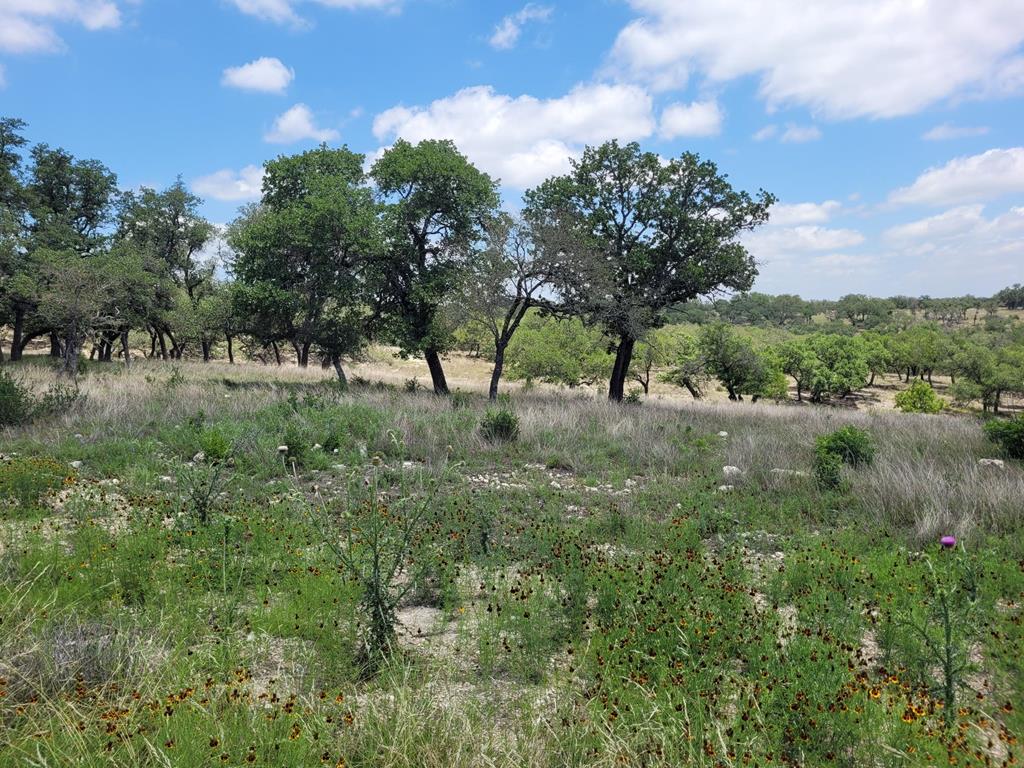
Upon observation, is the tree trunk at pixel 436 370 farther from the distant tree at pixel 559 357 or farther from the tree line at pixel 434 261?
the distant tree at pixel 559 357

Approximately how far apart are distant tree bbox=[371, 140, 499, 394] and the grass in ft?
32.9

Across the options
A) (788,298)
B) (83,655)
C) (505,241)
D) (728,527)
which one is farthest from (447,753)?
(788,298)

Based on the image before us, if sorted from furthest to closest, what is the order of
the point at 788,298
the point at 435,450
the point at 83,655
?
the point at 788,298
the point at 435,450
the point at 83,655

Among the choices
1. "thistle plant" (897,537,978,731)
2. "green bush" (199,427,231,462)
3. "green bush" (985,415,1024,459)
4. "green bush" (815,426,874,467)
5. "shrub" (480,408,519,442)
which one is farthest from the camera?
"shrub" (480,408,519,442)

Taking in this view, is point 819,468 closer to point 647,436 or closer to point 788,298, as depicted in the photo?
point 647,436

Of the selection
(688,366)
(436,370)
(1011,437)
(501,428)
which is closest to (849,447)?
(1011,437)

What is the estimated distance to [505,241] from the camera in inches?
665

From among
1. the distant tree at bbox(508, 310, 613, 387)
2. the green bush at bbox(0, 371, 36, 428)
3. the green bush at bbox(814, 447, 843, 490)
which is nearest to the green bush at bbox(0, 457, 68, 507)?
the green bush at bbox(0, 371, 36, 428)

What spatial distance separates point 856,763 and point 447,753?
6.74ft

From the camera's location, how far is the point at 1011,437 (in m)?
9.53

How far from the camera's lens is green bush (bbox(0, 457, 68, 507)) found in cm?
635

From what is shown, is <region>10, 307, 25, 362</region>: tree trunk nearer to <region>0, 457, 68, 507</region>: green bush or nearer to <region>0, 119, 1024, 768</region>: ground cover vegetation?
<region>0, 119, 1024, 768</region>: ground cover vegetation

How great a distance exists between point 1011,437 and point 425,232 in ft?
51.6

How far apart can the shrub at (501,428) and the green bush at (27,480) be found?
6580mm
